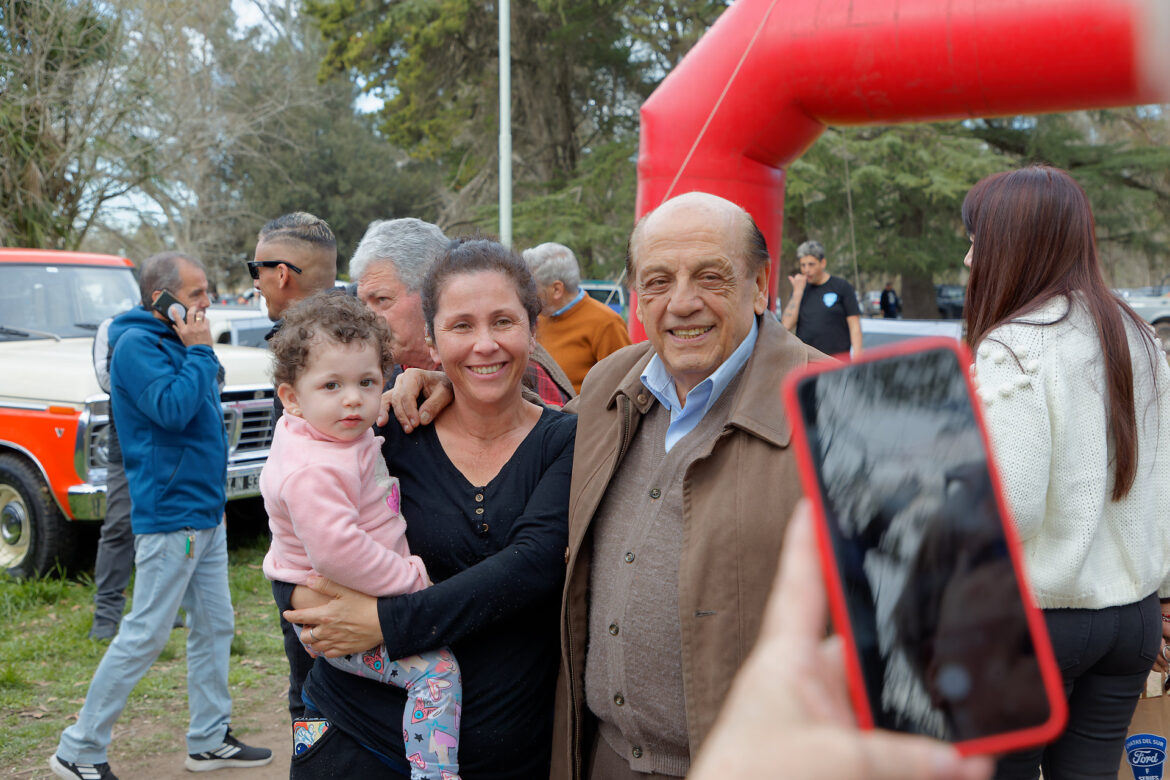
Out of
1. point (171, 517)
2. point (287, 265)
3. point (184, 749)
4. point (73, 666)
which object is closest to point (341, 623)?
point (287, 265)

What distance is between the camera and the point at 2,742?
4.45 meters

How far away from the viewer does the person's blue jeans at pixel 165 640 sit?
13.3ft

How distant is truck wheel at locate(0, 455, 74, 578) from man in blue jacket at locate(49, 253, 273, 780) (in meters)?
2.41

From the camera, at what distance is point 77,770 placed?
13.2ft

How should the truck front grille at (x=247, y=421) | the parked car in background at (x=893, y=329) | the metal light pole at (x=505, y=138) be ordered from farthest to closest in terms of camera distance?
the metal light pole at (x=505, y=138), the parked car in background at (x=893, y=329), the truck front grille at (x=247, y=421)

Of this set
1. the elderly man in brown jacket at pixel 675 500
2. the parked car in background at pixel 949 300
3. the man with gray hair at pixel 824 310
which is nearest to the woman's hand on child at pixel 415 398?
the elderly man in brown jacket at pixel 675 500

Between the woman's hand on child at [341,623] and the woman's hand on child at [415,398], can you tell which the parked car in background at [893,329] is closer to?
the woman's hand on child at [415,398]

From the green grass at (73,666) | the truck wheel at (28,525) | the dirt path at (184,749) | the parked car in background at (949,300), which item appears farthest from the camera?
the parked car in background at (949,300)

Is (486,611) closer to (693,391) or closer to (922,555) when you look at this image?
(693,391)

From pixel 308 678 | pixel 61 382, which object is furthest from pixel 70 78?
pixel 308 678

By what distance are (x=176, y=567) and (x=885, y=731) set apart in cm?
405

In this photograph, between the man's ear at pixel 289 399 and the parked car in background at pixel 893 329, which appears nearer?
the man's ear at pixel 289 399

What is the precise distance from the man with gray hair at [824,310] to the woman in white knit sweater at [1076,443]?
626cm

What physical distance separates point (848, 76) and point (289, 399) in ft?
15.5
